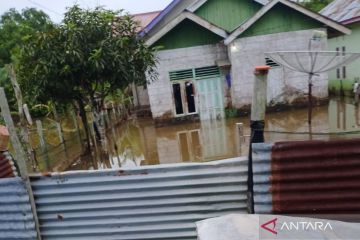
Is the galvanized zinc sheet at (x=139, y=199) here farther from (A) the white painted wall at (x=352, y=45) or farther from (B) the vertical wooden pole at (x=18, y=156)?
(A) the white painted wall at (x=352, y=45)

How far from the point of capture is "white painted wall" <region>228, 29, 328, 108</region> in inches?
477

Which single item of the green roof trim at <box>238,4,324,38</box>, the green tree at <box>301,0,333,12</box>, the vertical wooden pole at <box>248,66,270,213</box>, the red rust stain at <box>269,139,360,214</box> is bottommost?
the red rust stain at <box>269,139,360,214</box>

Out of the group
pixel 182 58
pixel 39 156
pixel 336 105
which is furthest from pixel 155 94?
pixel 336 105

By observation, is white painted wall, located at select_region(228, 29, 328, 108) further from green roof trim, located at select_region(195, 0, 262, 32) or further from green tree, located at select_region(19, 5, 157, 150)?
green tree, located at select_region(19, 5, 157, 150)

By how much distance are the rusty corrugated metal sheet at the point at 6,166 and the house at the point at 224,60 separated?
8996 mm

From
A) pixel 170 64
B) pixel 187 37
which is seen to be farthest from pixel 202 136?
pixel 187 37

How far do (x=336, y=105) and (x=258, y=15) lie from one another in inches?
178

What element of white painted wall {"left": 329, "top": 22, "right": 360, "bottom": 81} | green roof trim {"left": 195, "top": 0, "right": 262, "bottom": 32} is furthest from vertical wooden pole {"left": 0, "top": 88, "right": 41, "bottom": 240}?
white painted wall {"left": 329, "top": 22, "right": 360, "bottom": 81}

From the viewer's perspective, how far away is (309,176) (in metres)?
2.85

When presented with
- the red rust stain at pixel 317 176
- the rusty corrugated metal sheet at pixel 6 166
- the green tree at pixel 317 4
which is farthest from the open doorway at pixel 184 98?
the green tree at pixel 317 4

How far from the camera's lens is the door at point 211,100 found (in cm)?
1277

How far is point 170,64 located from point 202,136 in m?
3.81

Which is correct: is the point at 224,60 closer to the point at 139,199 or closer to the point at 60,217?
the point at 139,199

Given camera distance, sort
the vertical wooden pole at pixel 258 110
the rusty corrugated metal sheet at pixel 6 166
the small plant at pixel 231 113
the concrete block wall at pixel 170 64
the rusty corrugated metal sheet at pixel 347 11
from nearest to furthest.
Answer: the vertical wooden pole at pixel 258 110 → the rusty corrugated metal sheet at pixel 6 166 → the concrete block wall at pixel 170 64 → the small plant at pixel 231 113 → the rusty corrugated metal sheet at pixel 347 11
